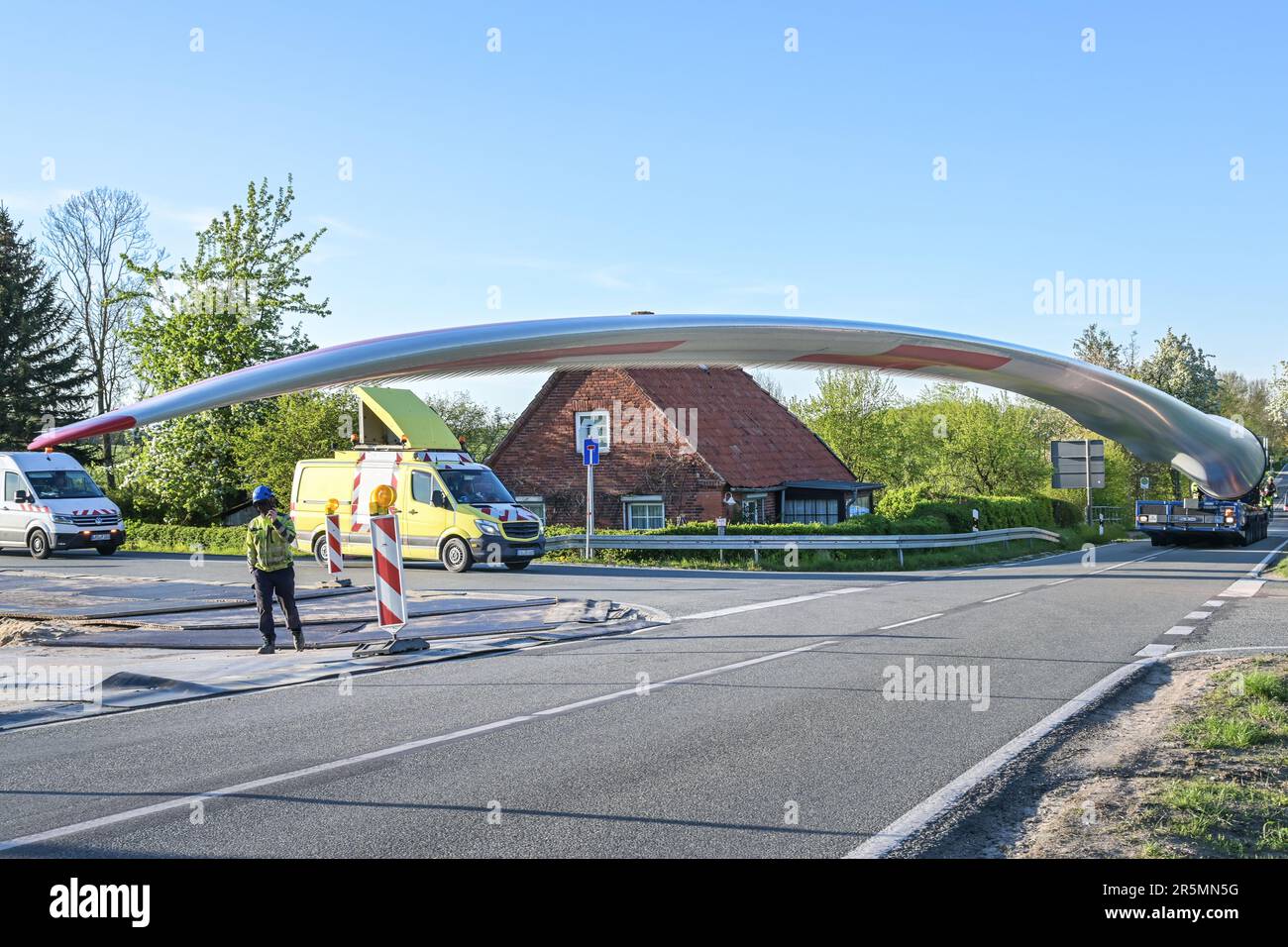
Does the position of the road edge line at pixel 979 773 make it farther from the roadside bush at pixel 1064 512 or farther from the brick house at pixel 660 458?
the roadside bush at pixel 1064 512

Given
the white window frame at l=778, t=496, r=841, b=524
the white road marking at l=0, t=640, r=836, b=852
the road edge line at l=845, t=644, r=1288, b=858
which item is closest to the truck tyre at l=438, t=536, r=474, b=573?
the white road marking at l=0, t=640, r=836, b=852

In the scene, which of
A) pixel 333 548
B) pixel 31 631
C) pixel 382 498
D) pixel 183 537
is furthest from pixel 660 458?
pixel 31 631

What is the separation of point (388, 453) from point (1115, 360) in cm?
6997

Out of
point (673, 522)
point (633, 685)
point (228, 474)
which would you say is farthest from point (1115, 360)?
point (633, 685)

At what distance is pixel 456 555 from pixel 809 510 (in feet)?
64.0

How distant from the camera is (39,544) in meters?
29.3

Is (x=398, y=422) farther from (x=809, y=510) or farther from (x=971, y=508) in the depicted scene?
(x=809, y=510)

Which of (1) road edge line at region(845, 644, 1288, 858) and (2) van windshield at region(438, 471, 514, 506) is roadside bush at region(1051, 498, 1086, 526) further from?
(1) road edge line at region(845, 644, 1288, 858)

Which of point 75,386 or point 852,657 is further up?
point 75,386

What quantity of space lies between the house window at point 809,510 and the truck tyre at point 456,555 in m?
18.2

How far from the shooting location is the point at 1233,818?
5531 millimetres

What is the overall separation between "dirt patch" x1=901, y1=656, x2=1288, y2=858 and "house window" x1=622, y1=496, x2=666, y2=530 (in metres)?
28.4

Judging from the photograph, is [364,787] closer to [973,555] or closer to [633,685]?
[633,685]
